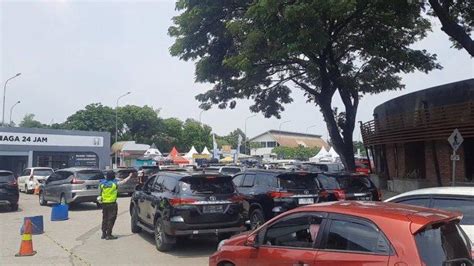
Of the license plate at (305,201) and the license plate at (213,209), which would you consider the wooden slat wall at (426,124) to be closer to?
the license plate at (305,201)

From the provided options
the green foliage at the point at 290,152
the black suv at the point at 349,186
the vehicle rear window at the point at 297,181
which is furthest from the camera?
the green foliage at the point at 290,152

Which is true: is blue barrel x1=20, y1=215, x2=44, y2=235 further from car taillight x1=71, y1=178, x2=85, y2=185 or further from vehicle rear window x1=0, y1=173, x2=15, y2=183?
vehicle rear window x1=0, y1=173, x2=15, y2=183

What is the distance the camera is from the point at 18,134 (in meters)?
37.1

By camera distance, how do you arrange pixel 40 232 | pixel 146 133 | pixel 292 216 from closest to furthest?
pixel 292 216 < pixel 40 232 < pixel 146 133

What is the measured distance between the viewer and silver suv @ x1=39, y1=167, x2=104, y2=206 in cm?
1877

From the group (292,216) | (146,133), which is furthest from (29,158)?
(146,133)

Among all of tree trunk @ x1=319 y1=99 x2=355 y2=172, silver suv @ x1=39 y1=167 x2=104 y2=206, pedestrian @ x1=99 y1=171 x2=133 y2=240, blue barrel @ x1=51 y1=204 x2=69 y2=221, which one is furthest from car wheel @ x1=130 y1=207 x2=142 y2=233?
tree trunk @ x1=319 y1=99 x2=355 y2=172

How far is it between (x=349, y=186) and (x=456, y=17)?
12.5 meters

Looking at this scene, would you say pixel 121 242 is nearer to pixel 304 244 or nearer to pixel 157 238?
pixel 157 238

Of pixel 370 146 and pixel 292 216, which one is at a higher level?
pixel 370 146

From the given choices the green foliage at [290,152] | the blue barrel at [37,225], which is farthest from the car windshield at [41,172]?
the green foliage at [290,152]

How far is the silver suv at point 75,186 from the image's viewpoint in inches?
739

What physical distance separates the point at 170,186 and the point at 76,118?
70.8m

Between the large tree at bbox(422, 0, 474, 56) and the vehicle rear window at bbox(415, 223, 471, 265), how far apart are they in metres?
13.6
